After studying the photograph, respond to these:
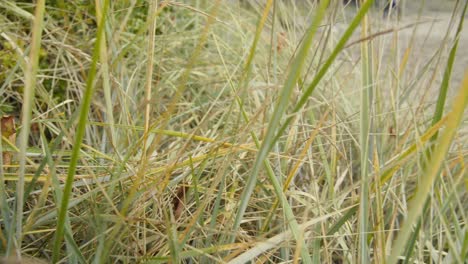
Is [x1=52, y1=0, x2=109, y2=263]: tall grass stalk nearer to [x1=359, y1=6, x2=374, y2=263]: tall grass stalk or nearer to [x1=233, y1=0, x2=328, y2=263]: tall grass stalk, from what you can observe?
[x1=233, y1=0, x2=328, y2=263]: tall grass stalk

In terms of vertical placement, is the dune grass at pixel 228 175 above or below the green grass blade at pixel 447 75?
below

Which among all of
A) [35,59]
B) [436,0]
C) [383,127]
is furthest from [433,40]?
[35,59]

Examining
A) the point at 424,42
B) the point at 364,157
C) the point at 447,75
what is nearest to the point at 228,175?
the point at 364,157

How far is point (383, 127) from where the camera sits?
131cm

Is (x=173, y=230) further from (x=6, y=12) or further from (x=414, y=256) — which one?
(x=6, y=12)

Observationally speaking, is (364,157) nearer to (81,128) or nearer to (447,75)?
(447,75)

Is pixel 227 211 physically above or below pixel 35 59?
below

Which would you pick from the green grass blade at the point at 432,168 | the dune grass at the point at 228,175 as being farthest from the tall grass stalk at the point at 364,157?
the green grass blade at the point at 432,168

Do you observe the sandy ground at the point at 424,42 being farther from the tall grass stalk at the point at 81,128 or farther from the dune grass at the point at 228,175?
the tall grass stalk at the point at 81,128

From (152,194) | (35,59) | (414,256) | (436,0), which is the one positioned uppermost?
(436,0)

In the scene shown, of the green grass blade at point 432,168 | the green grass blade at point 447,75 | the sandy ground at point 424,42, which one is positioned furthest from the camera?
the sandy ground at point 424,42

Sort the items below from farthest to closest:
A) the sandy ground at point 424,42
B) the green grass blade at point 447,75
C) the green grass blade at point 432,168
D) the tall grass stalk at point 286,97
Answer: the sandy ground at point 424,42 → the green grass blade at point 447,75 → the tall grass stalk at point 286,97 → the green grass blade at point 432,168

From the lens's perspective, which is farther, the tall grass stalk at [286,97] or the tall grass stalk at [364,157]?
the tall grass stalk at [364,157]

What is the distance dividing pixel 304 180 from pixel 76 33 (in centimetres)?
83
